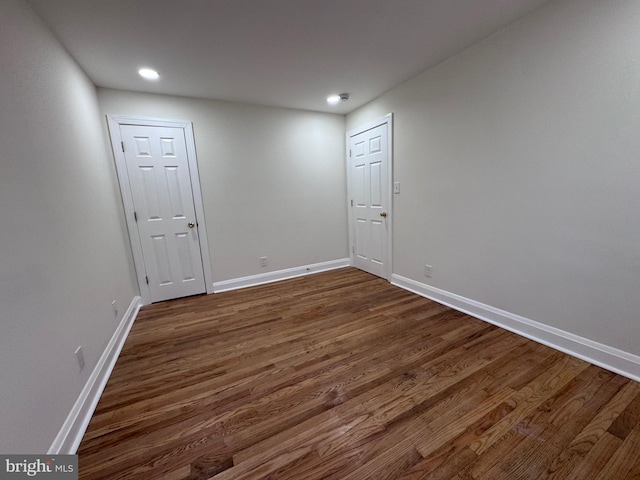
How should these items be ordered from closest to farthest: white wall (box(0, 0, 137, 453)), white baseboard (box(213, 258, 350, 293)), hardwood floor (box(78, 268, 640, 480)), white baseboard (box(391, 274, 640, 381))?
white wall (box(0, 0, 137, 453)) < hardwood floor (box(78, 268, 640, 480)) < white baseboard (box(391, 274, 640, 381)) < white baseboard (box(213, 258, 350, 293))

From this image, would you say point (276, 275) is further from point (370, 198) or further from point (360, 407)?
point (360, 407)

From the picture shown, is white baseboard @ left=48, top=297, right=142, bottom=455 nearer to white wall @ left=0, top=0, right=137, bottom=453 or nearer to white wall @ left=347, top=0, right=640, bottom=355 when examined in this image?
white wall @ left=0, top=0, right=137, bottom=453

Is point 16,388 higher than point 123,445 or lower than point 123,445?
higher

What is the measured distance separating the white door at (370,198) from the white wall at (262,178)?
29 cm

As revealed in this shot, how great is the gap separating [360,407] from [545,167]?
2.07 meters

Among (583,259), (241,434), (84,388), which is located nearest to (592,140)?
(583,259)

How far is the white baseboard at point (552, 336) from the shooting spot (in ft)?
5.19

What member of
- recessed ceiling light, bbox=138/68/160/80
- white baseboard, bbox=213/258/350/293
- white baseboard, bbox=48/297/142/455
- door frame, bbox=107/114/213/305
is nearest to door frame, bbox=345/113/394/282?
white baseboard, bbox=213/258/350/293

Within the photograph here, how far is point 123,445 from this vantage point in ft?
4.13

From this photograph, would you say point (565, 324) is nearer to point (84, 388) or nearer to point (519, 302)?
point (519, 302)

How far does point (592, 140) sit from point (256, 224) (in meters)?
3.22

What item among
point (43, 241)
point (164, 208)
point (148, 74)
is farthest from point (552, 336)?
point (148, 74)

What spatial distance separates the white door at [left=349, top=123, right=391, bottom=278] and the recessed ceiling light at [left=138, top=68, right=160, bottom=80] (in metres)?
2.42

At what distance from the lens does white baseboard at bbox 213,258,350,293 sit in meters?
3.35
